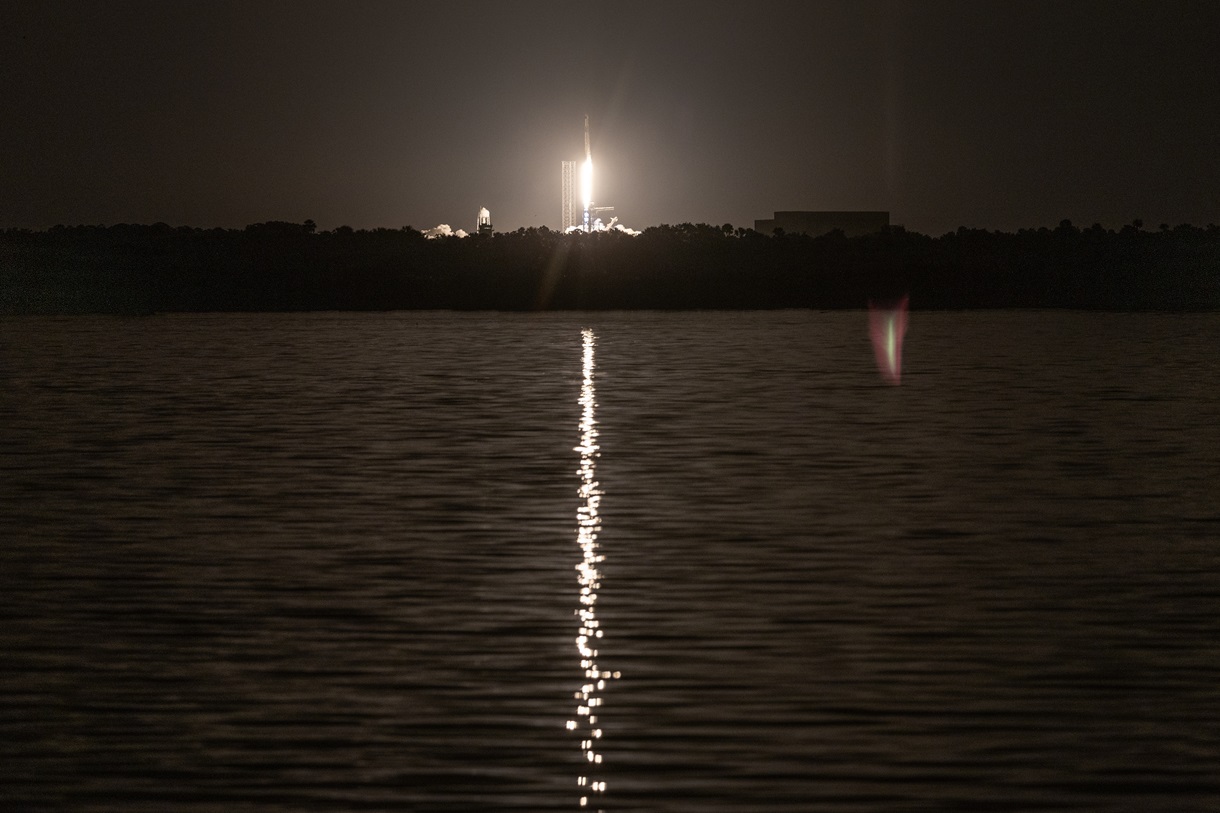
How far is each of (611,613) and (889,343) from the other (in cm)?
6228

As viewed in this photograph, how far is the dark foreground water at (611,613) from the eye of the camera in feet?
32.6

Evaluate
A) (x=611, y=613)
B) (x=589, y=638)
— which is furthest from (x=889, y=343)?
(x=589, y=638)

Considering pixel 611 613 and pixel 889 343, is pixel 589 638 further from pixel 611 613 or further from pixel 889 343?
pixel 889 343

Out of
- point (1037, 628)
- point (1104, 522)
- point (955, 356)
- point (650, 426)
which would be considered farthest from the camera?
point (955, 356)

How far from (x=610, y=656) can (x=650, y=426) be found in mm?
20371

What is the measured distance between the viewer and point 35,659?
12.8m

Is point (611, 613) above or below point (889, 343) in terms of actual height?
above

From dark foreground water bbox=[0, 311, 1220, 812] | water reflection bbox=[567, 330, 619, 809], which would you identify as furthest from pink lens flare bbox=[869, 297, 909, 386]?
water reflection bbox=[567, 330, 619, 809]

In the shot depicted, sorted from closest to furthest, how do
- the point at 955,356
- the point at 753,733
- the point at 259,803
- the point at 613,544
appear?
the point at 259,803 → the point at 753,733 → the point at 613,544 → the point at 955,356

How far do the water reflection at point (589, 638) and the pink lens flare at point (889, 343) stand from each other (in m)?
24.9

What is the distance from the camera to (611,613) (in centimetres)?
1439

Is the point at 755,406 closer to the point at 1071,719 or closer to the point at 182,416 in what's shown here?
the point at 182,416

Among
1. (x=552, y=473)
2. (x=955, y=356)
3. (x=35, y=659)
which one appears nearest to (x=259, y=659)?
(x=35, y=659)

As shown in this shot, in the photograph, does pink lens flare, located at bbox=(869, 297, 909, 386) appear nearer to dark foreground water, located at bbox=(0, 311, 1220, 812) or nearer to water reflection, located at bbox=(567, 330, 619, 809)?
dark foreground water, located at bbox=(0, 311, 1220, 812)
